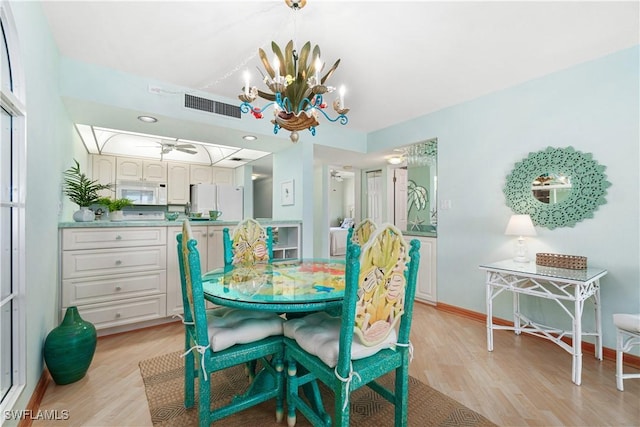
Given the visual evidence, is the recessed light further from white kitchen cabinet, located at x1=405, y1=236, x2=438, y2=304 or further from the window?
white kitchen cabinet, located at x1=405, y1=236, x2=438, y2=304

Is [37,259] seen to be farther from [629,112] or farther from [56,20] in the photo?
[629,112]

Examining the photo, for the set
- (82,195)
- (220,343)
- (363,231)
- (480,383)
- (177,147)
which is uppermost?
(177,147)

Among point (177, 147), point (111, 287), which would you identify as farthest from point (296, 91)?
point (177, 147)

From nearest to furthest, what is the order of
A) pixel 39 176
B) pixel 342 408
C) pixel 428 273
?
pixel 342 408 < pixel 39 176 < pixel 428 273

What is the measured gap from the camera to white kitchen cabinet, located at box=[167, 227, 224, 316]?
2881 mm

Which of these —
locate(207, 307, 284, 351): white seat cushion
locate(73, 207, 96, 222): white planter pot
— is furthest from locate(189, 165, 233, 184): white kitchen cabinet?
locate(207, 307, 284, 351): white seat cushion

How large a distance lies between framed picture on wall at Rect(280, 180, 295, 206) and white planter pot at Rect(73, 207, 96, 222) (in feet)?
6.88

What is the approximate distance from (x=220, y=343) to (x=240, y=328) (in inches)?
4.9

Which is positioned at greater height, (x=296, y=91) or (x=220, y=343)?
(x=296, y=91)

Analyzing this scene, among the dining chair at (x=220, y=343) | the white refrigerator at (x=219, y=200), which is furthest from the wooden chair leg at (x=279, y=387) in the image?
the white refrigerator at (x=219, y=200)

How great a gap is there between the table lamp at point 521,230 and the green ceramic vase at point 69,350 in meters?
3.34

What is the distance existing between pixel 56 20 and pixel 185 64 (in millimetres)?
785

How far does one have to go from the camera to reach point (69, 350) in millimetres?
1797

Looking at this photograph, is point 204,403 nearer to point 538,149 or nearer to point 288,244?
point 288,244
